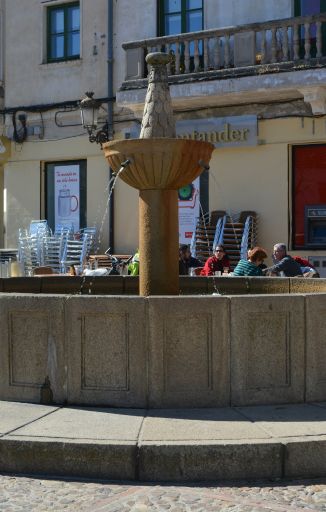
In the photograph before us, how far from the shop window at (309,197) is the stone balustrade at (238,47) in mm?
2099

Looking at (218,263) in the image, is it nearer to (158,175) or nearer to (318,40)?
(318,40)

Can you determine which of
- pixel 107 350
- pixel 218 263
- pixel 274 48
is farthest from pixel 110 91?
pixel 107 350

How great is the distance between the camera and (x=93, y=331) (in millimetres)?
6160

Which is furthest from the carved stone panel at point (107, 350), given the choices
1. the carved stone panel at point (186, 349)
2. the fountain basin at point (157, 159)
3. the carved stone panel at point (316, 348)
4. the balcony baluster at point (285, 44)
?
the balcony baluster at point (285, 44)

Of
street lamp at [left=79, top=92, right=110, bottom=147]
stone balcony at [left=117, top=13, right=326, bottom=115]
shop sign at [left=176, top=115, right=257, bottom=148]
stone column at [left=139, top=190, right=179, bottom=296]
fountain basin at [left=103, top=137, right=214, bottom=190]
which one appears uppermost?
stone balcony at [left=117, top=13, right=326, bottom=115]

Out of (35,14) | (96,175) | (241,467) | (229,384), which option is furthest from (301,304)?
(35,14)

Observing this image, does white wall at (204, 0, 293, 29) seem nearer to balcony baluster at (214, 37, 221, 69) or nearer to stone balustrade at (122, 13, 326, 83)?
stone balustrade at (122, 13, 326, 83)

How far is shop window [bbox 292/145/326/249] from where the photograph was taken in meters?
17.0

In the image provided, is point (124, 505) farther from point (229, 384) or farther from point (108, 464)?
point (229, 384)

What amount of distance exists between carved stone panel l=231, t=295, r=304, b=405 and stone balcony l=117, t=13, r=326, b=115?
10321 millimetres

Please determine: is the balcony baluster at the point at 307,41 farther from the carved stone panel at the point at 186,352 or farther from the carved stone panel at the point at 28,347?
the carved stone panel at the point at 28,347

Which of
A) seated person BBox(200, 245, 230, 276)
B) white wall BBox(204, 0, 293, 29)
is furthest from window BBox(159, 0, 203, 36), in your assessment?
seated person BBox(200, 245, 230, 276)

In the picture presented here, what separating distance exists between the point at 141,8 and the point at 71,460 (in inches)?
608

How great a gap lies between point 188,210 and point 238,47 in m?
3.97
